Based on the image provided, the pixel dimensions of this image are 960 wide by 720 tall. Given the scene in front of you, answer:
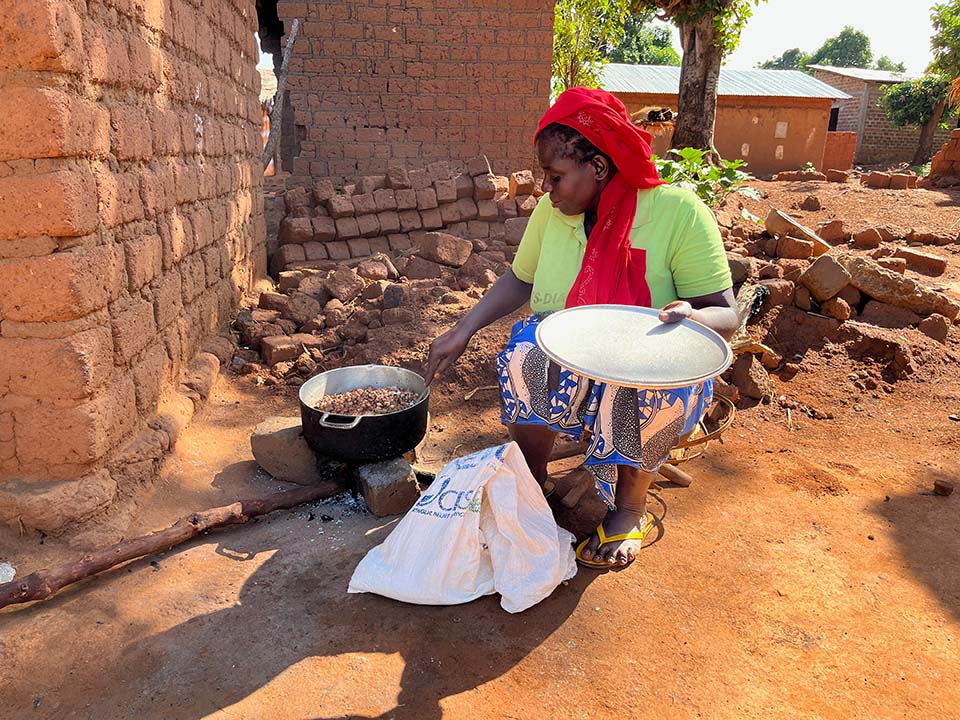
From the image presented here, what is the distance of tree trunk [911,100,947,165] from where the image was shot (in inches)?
902

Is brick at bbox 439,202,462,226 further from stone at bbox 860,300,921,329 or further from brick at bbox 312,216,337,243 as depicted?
stone at bbox 860,300,921,329

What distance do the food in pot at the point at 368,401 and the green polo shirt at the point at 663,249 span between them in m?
0.80

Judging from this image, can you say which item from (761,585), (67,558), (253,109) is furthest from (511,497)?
(253,109)

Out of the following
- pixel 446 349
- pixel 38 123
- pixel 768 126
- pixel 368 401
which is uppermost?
pixel 768 126

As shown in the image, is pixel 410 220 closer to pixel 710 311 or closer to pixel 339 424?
pixel 339 424

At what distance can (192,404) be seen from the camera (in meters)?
3.46

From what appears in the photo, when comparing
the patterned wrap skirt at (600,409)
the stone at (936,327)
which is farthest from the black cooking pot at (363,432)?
the stone at (936,327)

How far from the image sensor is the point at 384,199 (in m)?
6.88

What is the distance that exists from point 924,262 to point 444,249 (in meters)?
4.59

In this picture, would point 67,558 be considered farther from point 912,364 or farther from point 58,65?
point 912,364

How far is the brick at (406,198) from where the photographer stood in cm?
693

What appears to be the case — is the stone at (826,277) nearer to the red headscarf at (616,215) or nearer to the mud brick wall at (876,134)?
the red headscarf at (616,215)

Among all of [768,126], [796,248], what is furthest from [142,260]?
[768,126]

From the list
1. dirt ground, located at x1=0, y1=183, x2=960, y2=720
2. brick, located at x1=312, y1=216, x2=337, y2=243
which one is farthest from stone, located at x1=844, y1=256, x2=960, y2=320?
brick, located at x1=312, y1=216, x2=337, y2=243
